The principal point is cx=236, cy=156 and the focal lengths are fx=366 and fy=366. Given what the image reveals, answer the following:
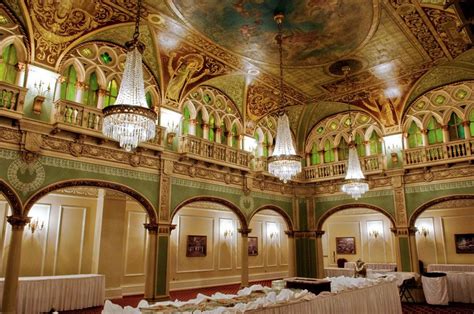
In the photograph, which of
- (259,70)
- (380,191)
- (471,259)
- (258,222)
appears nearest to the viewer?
(259,70)

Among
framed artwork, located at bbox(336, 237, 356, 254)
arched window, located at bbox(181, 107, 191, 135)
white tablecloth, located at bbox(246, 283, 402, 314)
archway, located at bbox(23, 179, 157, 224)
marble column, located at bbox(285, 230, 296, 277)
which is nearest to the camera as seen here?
white tablecloth, located at bbox(246, 283, 402, 314)

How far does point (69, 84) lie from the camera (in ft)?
35.0

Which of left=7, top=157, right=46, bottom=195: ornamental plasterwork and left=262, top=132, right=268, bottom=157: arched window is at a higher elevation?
left=262, top=132, right=268, bottom=157: arched window

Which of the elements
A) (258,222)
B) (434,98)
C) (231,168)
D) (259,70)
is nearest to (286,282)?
(231,168)

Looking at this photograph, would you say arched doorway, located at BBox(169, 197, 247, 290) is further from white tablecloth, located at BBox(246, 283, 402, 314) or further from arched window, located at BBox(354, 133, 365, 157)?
white tablecloth, located at BBox(246, 283, 402, 314)

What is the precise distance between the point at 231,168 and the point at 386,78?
6646 mm

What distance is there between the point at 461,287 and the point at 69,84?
1451 cm

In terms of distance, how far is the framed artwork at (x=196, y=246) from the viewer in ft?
55.5

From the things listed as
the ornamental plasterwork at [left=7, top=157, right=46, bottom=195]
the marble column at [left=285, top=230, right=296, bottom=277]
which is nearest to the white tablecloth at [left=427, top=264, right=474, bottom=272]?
the marble column at [left=285, top=230, right=296, bottom=277]

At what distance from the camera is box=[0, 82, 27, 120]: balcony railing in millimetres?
8633

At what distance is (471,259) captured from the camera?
1644 centimetres

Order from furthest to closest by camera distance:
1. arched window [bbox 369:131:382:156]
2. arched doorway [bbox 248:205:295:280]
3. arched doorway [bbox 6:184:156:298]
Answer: arched doorway [bbox 248:205:295:280], arched window [bbox 369:131:382:156], arched doorway [bbox 6:184:156:298]

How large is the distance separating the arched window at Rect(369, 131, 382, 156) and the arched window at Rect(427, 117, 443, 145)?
199 centimetres

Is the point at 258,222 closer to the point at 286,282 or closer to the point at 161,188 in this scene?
the point at 161,188
